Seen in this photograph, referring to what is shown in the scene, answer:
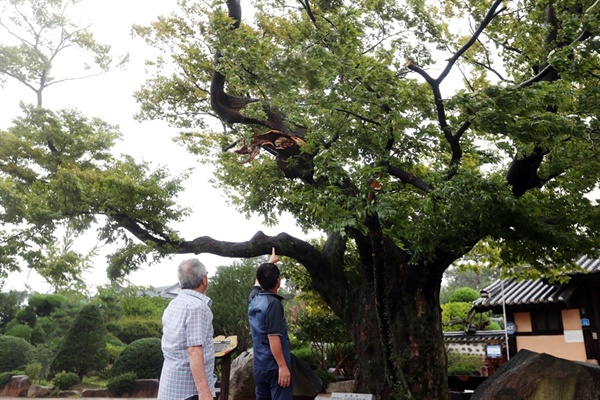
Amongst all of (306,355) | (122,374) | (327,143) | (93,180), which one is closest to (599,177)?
(327,143)

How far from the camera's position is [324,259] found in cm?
1026

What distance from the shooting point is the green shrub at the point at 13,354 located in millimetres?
15875

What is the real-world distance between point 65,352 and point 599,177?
1541 centimetres

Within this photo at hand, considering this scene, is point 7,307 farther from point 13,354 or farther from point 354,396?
point 354,396

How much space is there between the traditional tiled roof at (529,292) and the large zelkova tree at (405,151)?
3719mm

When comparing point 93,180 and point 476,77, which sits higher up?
point 476,77

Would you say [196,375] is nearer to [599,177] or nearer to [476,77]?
[599,177]

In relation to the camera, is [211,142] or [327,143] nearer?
[327,143]

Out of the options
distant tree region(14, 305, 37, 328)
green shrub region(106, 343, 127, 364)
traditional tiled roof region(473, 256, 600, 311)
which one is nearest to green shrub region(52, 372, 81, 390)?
green shrub region(106, 343, 127, 364)

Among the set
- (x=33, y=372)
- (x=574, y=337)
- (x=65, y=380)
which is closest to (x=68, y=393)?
(x=65, y=380)

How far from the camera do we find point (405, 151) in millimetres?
7676

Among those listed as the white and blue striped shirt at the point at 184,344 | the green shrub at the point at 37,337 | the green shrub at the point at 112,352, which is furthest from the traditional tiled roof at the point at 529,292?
the green shrub at the point at 37,337

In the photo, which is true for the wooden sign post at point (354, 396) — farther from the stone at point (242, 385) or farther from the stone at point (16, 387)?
the stone at point (16, 387)

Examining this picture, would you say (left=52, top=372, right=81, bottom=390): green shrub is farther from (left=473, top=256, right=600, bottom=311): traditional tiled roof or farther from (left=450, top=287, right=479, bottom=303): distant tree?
(left=450, top=287, right=479, bottom=303): distant tree
